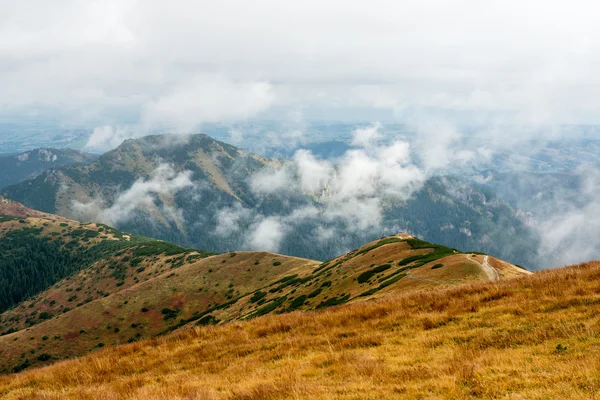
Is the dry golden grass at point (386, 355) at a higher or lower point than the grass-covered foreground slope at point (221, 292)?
higher

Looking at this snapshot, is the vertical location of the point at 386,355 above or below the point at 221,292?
above

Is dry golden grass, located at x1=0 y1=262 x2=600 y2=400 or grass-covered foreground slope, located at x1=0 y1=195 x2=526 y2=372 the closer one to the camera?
dry golden grass, located at x1=0 y1=262 x2=600 y2=400

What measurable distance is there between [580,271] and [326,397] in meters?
17.9

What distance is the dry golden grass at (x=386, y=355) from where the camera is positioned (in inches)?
365

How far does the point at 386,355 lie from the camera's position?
41.2 feet

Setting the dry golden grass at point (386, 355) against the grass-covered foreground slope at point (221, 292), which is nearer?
the dry golden grass at point (386, 355)

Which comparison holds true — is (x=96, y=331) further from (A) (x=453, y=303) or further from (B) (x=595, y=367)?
(B) (x=595, y=367)

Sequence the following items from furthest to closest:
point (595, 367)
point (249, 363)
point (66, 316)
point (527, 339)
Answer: point (66, 316) < point (249, 363) < point (527, 339) < point (595, 367)

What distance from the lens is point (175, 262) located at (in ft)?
493

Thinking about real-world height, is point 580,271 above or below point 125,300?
above

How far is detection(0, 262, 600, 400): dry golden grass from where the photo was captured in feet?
30.4

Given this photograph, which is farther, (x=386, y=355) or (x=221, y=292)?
(x=221, y=292)

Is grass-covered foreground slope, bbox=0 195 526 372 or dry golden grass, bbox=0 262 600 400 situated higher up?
dry golden grass, bbox=0 262 600 400

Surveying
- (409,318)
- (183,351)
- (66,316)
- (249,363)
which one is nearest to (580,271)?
(409,318)
